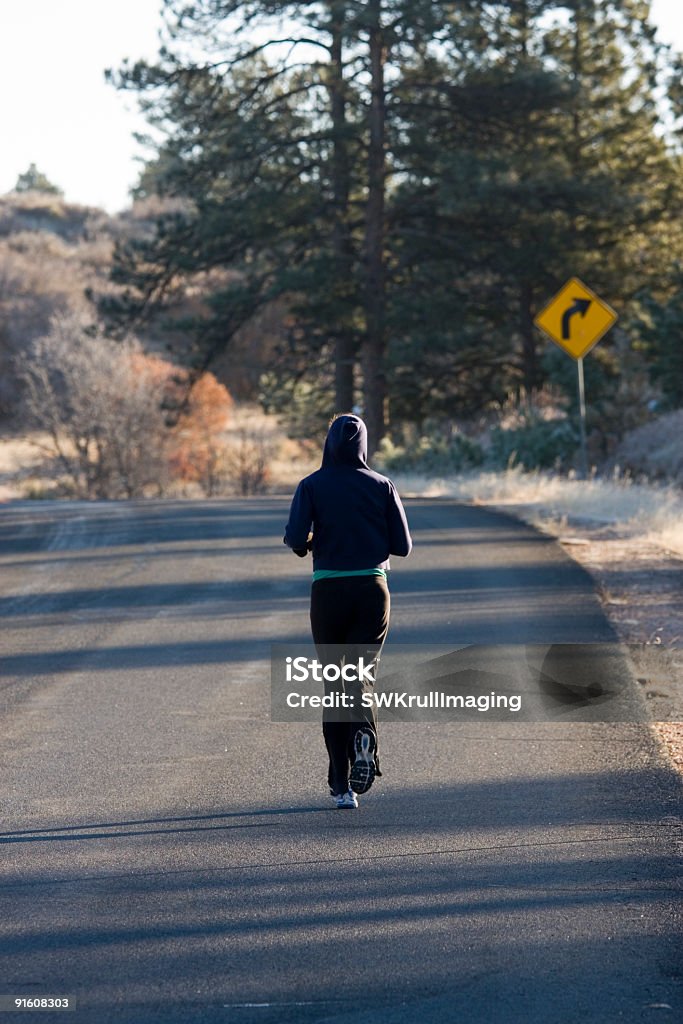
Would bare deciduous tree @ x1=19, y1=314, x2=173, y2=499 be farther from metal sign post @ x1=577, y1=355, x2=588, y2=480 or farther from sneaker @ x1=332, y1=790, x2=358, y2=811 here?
sneaker @ x1=332, y1=790, x2=358, y2=811

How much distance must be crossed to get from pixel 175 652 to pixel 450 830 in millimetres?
4903

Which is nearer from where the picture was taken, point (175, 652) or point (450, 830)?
point (450, 830)

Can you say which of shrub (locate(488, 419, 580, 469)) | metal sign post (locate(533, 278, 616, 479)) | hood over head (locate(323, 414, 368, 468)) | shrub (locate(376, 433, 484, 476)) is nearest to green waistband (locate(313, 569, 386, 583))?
hood over head (locate(323, 414, 368, 468))

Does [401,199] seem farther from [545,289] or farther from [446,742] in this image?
[446,742]

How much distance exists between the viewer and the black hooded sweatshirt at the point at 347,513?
688 cm

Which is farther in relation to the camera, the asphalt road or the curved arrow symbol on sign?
the curved arrow symbol on sign

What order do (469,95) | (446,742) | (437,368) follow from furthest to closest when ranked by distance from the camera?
(437,368) → (469,95) → (446,742)

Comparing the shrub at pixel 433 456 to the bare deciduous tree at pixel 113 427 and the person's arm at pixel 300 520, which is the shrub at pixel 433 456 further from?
the person's arm at pixel 300 520

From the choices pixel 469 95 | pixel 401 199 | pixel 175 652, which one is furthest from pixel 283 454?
pixel 175 652

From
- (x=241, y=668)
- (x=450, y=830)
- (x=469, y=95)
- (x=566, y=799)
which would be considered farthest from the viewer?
(x=469, y=95)

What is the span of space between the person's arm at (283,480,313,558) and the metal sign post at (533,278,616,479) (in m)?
17.0

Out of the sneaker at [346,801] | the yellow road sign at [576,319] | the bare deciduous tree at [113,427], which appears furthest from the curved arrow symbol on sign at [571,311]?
the bare deciduous tree at [113,427]

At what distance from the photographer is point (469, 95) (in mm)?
34938

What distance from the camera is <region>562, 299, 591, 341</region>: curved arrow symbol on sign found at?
77.4ft
